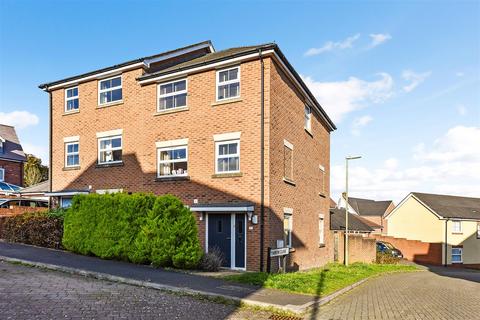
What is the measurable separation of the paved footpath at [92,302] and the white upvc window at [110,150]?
930cm

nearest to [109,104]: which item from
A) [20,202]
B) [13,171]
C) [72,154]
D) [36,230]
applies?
[72,154]

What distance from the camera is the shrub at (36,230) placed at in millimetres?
16422

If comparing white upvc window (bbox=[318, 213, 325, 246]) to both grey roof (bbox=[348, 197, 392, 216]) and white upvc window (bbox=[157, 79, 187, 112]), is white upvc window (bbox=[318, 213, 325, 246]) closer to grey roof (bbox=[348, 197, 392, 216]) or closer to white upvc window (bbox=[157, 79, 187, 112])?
white upvc window (bbox=[157, 79, 187, 112])

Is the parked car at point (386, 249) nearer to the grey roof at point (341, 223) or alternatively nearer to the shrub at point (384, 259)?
the shrub at point (384, 259)

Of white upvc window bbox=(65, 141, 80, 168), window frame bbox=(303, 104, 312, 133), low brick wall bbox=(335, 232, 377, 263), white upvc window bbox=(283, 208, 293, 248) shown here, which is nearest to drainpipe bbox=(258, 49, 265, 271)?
white upvc window bbox=(283, 208, 293, 248)

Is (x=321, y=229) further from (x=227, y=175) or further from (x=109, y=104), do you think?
(x=109, y=104)

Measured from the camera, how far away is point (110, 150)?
19.6 m

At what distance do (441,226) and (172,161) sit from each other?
34.8 meters

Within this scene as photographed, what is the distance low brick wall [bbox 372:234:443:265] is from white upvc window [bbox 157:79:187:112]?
31.4 meters

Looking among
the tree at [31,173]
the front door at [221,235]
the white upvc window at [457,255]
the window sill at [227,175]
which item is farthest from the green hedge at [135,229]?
the tree at [31,173]

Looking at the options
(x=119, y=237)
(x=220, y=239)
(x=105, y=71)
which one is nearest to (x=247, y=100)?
(x=220, y=239)

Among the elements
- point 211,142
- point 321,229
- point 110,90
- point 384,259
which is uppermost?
point 110,90

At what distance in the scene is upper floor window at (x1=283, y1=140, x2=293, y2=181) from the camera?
55.5ft

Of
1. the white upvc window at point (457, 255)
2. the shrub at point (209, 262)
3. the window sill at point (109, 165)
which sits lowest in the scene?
the white upvc window at point (457, 255)
